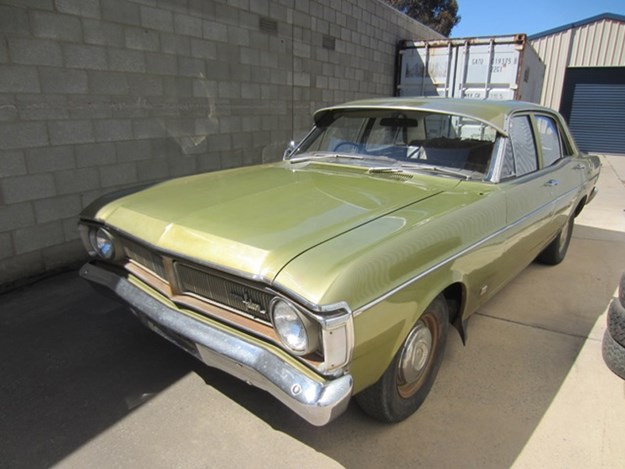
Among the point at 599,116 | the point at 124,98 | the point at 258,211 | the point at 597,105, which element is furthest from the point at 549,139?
the point at 599,116

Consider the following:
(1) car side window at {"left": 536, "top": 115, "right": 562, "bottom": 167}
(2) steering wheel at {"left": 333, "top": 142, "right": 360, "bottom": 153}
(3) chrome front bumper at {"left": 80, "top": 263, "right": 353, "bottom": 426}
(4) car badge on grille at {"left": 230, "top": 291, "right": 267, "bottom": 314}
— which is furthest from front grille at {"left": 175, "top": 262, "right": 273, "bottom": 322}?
(1) car side window at {"left": 536, "top": 115, "right": 562, "bottom": 167}

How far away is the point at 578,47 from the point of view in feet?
51.5

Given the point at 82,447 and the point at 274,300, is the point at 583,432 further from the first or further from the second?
the point at 82,447

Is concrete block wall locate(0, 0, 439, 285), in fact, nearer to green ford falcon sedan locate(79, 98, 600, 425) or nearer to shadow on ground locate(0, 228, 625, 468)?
shadow on ground locate(0, 228, 625, 468)

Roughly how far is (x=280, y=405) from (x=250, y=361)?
32.4 inches

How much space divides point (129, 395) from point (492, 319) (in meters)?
2.68

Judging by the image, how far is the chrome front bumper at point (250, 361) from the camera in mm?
1773

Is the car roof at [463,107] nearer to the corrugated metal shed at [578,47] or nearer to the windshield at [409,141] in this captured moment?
the windshield at [409,141]

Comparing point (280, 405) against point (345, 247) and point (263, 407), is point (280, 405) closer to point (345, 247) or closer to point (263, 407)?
point (263, 407)

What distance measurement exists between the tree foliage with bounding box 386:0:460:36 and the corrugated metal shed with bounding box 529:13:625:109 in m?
17.2

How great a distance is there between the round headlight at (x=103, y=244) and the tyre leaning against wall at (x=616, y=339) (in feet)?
10.2

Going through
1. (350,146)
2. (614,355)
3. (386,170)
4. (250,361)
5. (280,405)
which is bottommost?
(280,405)

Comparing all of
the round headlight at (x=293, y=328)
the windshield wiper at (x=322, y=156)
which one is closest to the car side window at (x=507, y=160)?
the windshield wiper at (x=322, y=156)

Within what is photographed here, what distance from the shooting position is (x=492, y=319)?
366 cm
